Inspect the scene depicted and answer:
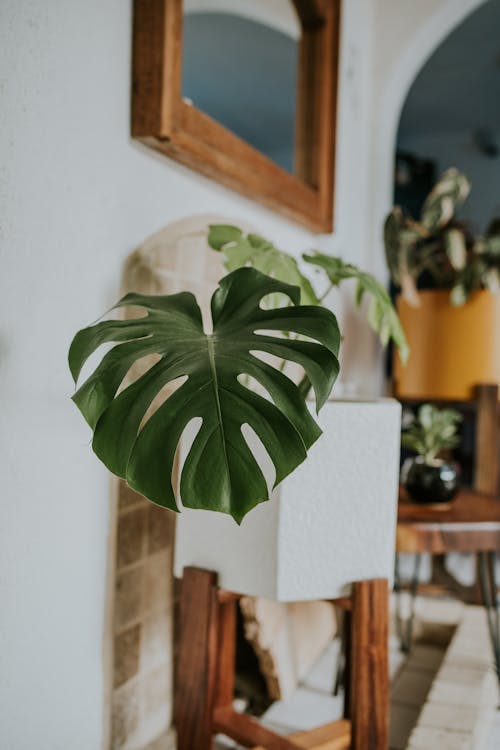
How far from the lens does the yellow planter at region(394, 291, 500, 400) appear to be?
5.99 ft

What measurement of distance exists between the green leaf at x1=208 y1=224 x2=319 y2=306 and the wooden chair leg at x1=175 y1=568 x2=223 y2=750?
44 centimetres

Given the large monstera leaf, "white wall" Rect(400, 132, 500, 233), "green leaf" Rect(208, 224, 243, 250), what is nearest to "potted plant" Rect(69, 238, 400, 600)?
the large monstera leaf

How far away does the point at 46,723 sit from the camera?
0.84m

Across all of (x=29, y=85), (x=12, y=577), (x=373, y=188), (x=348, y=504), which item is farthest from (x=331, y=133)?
(x=12, y=577)

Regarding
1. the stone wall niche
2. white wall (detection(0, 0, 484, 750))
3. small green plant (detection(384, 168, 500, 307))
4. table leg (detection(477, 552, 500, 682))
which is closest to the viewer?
white wall (detection(0, 0, 484, 750))

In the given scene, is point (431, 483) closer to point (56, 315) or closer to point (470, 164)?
point (56, 315)

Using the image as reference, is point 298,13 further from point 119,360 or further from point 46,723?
point 46,723

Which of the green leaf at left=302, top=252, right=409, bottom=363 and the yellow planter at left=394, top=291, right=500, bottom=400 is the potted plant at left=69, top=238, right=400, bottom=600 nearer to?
the green leaf at left=302, top=252, right=409, bottom=363

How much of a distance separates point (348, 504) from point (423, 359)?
1.15 m

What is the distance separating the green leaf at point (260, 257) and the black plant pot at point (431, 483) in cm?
64

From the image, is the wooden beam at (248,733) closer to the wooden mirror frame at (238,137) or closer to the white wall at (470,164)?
the wooden mirror frame at (238,137)

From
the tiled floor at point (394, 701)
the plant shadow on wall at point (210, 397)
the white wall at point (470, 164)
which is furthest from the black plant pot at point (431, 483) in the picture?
the white wall at point (470, 164)

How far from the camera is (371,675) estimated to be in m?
0.87

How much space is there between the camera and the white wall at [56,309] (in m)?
0.77
